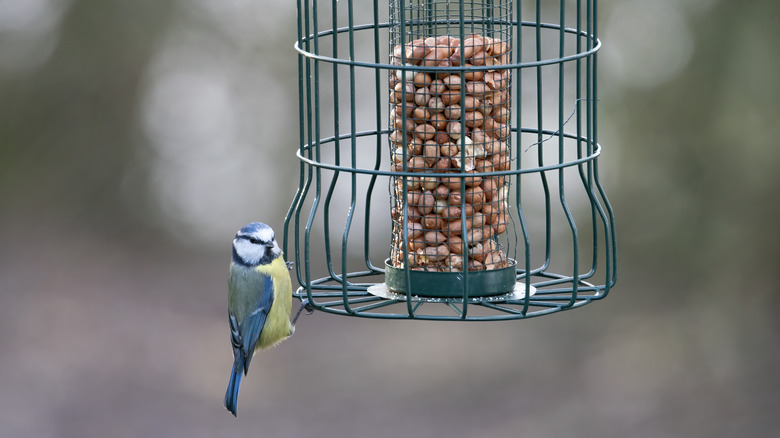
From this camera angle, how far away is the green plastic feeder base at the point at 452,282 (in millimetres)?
4168

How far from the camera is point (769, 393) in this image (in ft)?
30.6

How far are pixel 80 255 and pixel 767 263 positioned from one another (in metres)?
6.95

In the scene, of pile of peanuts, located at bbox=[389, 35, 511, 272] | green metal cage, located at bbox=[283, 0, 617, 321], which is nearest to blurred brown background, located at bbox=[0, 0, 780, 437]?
green metal cage, located at bbox=[283, 0, 617, 321]

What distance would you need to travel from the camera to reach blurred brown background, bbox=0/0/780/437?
8.69 metres

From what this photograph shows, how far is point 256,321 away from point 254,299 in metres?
0.13

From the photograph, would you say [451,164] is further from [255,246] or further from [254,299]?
[254,299]

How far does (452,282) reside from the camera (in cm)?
416

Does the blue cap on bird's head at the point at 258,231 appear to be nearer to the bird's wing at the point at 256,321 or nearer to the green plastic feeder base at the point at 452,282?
the bird's wing at the point at 256,321

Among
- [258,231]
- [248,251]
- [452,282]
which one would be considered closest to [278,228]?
[248,251]

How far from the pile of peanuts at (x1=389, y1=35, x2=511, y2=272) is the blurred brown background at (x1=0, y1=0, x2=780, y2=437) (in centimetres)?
469

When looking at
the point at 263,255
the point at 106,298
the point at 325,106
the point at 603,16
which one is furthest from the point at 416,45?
the point at 106,298

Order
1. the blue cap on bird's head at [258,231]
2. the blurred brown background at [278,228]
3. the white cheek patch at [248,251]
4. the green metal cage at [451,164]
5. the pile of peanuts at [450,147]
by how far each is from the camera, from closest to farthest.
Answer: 1. the green metal cage at [451,164]
2. the pile of peanuts at [450,147]
3. the blue cap on bird's head at [258,231]
4. the white cheek patch at [248,251]
5. the blurred brown background at [278,228]

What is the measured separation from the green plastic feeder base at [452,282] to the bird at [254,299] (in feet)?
2.76

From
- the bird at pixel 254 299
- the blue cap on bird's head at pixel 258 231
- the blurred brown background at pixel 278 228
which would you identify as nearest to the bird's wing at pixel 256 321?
the bird at pixel 254 299
